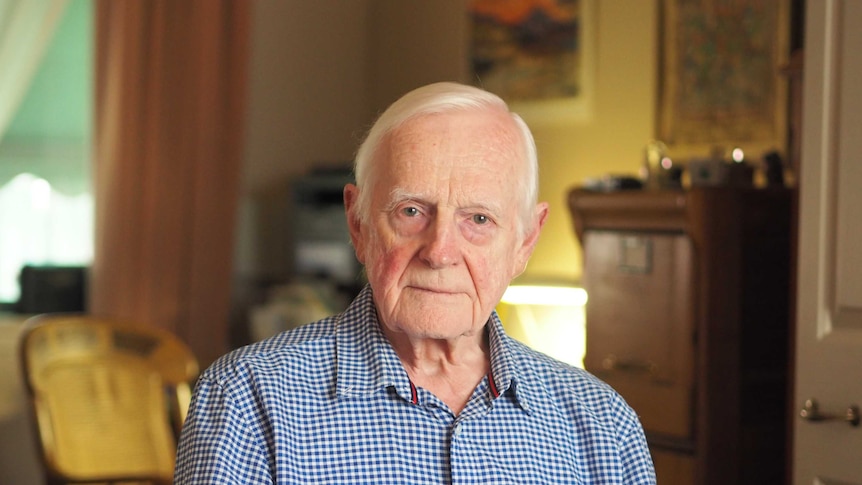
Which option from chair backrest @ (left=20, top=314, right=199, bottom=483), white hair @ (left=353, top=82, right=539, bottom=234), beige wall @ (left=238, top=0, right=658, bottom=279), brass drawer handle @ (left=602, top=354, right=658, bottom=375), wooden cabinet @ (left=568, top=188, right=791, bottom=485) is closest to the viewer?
white hair @ (left=353, top=82, right=539, bottom=234)

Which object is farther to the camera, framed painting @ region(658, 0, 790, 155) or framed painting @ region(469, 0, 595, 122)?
framed painting @ region(469, 0, 595, 122)

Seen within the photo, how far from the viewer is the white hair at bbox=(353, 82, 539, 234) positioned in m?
1.31

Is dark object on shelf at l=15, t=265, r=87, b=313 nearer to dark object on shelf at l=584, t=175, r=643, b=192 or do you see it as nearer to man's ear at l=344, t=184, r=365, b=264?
dark object on shelf at l=584, t=175, r=643, b=192

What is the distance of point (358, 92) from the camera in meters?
4.91

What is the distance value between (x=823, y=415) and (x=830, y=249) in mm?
358

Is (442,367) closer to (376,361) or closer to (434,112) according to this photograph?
(376,361)

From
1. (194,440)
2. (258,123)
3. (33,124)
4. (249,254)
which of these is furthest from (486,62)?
(194,440)

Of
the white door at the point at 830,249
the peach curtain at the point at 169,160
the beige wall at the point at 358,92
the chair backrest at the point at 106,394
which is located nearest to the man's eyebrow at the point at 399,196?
the white door at the point at 830,249

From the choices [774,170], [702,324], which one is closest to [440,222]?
[702,324]

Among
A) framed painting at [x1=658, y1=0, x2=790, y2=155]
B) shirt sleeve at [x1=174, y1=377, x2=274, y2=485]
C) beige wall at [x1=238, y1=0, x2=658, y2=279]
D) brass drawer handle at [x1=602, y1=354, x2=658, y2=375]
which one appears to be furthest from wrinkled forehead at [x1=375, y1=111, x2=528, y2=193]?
beige wall at [x1=238, y1=0, x2=658, y2=279]

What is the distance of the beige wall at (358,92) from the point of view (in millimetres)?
3742

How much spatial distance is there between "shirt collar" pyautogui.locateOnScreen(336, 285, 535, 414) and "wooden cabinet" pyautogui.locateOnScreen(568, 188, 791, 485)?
122 cm

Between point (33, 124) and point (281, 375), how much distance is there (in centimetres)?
308

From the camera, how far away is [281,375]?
1.29 meters
